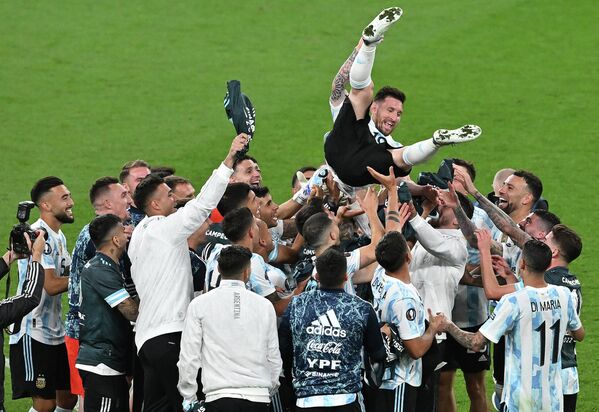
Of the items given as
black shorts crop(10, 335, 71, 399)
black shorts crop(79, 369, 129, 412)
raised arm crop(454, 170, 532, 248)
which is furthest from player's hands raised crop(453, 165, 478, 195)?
black shorts crop(10, 335, 71, 399)

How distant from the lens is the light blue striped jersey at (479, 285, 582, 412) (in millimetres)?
6969

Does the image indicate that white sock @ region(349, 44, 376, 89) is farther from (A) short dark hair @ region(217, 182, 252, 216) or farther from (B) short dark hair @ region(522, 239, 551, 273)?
→ (B) short dark hair @ region(522, 239, 551, 273)

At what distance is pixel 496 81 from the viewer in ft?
55.8

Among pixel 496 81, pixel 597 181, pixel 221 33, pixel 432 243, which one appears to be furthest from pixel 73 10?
pixel 432 243

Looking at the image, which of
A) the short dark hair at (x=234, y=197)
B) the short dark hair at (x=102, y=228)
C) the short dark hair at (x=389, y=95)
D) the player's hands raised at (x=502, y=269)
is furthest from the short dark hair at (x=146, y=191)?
the player's hands raised at (x=502, y=269)

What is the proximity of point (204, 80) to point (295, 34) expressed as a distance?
1.98 meters

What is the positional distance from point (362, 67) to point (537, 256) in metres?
1.87

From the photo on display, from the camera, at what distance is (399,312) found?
7.00 meters

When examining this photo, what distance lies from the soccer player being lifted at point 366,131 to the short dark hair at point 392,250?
3.06 ft

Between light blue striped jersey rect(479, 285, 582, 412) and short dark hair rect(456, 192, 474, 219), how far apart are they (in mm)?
1472

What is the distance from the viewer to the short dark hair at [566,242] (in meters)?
7.42

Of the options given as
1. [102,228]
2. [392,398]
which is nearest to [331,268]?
[392,398]

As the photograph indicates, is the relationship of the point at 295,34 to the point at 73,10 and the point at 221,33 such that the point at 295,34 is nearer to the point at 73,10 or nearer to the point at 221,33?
the point at 221,33

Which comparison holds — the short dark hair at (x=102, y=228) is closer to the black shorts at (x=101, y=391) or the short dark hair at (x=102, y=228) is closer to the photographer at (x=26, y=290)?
the photographer at (x=26, y=290)
